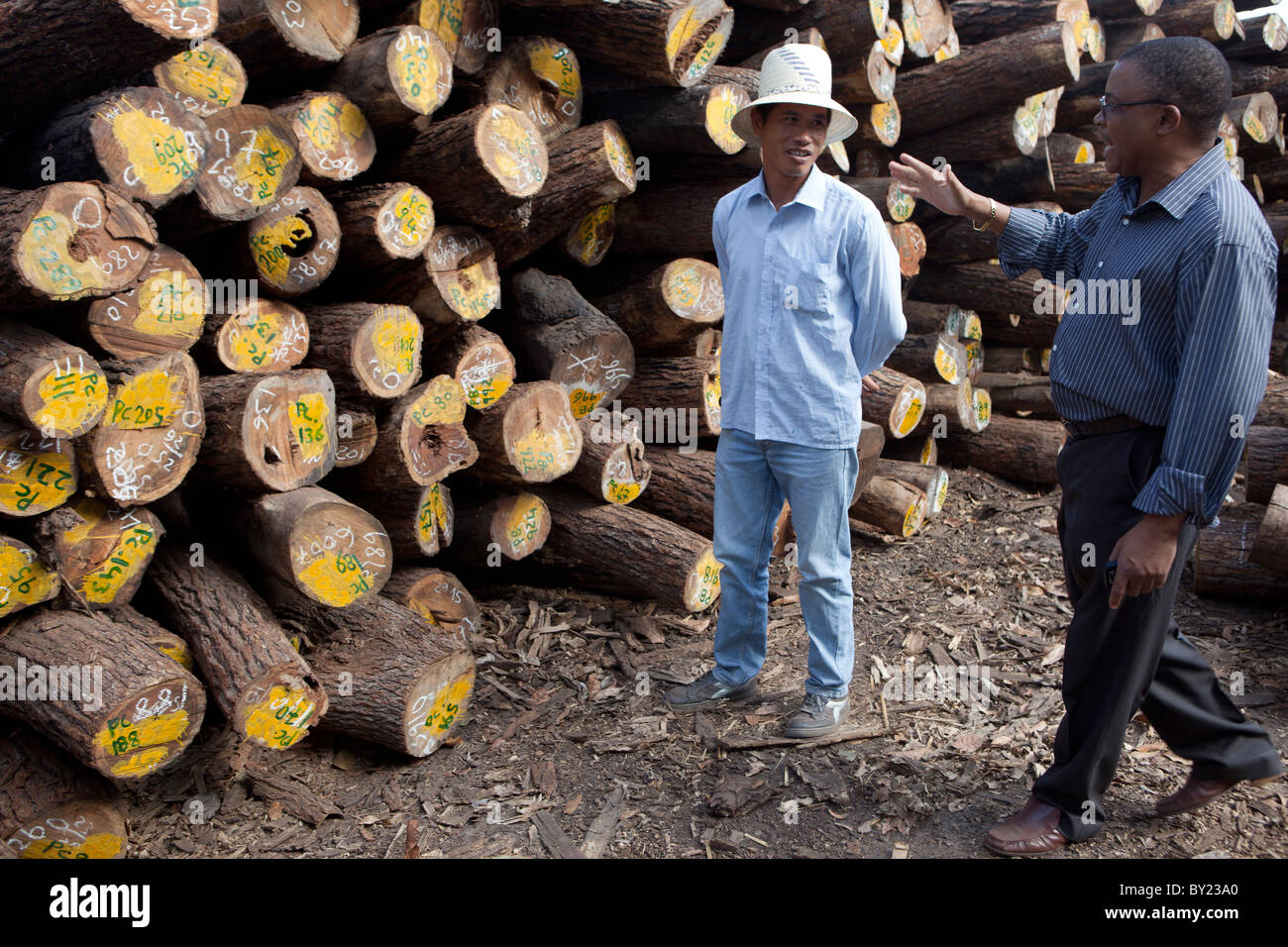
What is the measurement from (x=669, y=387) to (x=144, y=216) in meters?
2.70

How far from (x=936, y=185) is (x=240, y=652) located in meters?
2.76

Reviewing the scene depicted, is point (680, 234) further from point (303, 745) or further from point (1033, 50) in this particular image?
point (303, 745)

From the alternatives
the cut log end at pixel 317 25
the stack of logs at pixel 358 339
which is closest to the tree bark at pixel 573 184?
the stack of logs at pixel 358 339

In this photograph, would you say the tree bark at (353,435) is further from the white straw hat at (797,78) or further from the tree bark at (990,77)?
the tree bark at (990,77)

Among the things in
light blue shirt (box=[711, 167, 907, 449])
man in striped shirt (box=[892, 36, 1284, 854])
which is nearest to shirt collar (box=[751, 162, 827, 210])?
light blue shirt (box=[711, 167, 907, 449])

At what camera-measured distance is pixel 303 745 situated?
12.4 ft

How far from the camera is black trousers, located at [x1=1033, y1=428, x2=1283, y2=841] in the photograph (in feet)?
8.49

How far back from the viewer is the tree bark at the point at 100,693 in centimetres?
289

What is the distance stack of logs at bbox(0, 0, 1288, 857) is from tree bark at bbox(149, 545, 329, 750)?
11 millimetres

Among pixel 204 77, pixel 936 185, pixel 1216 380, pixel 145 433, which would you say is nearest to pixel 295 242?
pixel 204 77

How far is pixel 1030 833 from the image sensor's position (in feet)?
9.43

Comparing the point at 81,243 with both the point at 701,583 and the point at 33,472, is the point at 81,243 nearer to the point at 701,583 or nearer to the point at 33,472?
the point at 33,472

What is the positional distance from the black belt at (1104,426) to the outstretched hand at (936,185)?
0.78 m

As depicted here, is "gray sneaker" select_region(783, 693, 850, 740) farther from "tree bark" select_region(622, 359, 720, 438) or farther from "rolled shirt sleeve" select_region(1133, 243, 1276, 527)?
"tree bark" select_region(622, 359, 720, 438)
